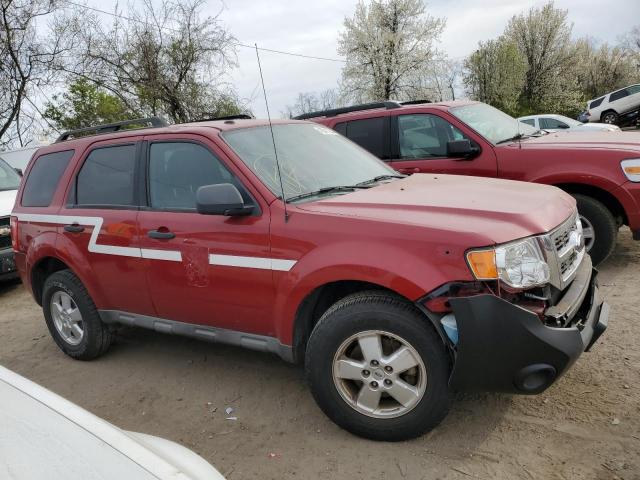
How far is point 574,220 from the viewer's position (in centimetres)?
317

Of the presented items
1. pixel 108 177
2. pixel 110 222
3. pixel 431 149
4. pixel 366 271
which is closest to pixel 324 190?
pixel 366 271

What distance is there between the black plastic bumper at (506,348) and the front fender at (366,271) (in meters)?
0.17

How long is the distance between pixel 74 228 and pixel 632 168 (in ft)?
16.0

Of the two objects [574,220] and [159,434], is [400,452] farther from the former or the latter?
[574,220]

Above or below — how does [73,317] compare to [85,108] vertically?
below

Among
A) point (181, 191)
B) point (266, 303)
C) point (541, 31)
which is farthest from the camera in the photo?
point (541, 31)

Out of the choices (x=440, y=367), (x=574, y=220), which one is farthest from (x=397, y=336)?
(x=574, y=220)

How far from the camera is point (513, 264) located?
246cm

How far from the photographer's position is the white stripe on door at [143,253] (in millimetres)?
3006

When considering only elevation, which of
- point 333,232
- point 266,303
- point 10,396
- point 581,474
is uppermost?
point 333,232

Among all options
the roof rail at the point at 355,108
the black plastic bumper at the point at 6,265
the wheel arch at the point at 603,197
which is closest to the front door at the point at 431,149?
Answer: the roof rail at the point at 355,108

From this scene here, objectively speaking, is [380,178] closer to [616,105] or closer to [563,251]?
[563,251]

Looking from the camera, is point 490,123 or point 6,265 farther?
point 6,265

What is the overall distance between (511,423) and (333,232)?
1474mm
